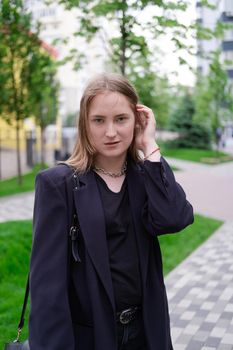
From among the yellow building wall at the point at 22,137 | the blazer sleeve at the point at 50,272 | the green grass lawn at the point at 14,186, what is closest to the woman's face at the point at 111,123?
the blazer sleeve at the point at 50,272

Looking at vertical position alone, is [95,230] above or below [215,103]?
above

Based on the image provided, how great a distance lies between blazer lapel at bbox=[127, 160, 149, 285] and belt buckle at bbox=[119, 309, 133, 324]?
13 cm

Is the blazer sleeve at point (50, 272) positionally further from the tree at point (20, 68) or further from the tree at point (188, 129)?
the tree at point (188, 129)

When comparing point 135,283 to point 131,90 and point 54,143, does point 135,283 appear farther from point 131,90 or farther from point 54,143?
point 54,143

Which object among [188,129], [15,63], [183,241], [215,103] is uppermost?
[15,63]

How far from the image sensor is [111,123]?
1.92 m

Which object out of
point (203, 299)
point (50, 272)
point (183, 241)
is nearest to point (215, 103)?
point (183, 241)

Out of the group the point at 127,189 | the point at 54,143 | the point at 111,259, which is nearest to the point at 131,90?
the point at 127,189

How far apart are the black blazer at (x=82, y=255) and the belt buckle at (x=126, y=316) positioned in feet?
0.19

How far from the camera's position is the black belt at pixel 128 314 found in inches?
75.9

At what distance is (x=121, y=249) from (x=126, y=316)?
0.27 m

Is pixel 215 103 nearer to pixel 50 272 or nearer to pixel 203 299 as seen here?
pixel 203 299

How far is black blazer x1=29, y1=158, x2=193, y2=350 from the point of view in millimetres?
1823

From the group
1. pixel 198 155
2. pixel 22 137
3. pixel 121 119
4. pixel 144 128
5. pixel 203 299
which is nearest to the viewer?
pixel 121 119
